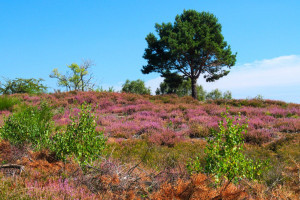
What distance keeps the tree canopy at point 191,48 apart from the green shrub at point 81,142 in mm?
24305

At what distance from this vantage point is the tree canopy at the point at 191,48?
29.9 m

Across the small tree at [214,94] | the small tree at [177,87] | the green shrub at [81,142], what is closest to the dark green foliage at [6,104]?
the green shrub at [81,142]

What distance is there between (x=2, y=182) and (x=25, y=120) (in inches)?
119

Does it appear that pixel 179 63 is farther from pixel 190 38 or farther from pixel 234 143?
pixel 234 143

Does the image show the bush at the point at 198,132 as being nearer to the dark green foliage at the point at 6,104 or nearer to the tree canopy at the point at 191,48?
the dark green foliage at the point at 6,104

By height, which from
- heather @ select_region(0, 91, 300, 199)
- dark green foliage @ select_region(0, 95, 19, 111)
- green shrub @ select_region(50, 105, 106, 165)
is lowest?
heather @ select_region(0, 91, 300, 199)

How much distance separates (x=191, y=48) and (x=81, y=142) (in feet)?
89.7

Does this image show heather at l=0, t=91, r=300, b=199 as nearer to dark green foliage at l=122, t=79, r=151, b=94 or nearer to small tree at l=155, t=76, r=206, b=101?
small tree at l=155, t=76, r=206, b=101

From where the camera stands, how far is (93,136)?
5.64 metres

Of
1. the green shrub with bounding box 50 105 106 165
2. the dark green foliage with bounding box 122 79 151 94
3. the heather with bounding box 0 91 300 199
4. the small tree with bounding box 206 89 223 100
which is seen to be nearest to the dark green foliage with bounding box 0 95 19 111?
the heather with bounding box 0 91 300 199

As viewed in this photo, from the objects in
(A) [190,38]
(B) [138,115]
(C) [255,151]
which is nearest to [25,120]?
(C) [255,151]

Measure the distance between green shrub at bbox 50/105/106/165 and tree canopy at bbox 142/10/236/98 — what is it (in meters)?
24.3

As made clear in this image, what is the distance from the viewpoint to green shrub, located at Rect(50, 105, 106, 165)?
533 centimetres

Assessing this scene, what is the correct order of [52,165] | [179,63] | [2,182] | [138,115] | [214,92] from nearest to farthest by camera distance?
1. [2,182]
2. [52,165]
3. [138,115]
4. [179,63]
5. [214,92]
